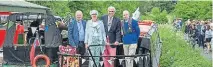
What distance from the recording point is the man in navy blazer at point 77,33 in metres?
12.0

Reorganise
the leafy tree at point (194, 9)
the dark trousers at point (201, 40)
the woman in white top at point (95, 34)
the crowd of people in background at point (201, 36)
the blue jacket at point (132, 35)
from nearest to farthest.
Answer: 1. the woman in white top at point (95, 34)
2. the blue jacket at point (132, 35)
3. the crowd of people in background at point (201, 36)
4. the dark trousers at point (201, 40)
5. the leafy tree at point (194, 9)

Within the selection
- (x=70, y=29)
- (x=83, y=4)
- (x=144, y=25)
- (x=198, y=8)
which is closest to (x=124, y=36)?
(x=70, y=29)

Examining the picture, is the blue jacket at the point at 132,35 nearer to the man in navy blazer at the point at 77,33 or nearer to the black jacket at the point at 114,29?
the black jacket at the point at 114,29

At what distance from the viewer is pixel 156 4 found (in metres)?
86.9

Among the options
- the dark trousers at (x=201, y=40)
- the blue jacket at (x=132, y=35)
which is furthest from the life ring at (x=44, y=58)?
the dark trousers at (x=201, y=40)

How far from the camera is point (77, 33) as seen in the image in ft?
39.4

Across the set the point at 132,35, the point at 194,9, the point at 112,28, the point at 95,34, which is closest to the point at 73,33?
the point at 95,34

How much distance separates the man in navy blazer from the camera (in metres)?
12.0

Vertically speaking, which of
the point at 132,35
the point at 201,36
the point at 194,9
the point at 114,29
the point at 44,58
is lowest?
the point at 194,9

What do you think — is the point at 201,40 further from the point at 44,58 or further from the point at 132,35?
the point at 44,58

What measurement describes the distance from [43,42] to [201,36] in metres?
17.1

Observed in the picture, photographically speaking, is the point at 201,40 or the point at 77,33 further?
the point at 201,40

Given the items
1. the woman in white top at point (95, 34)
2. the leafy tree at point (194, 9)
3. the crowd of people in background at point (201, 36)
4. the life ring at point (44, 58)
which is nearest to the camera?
the woman in white top at point (95, 34)

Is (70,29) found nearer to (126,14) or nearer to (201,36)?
(126,14)
